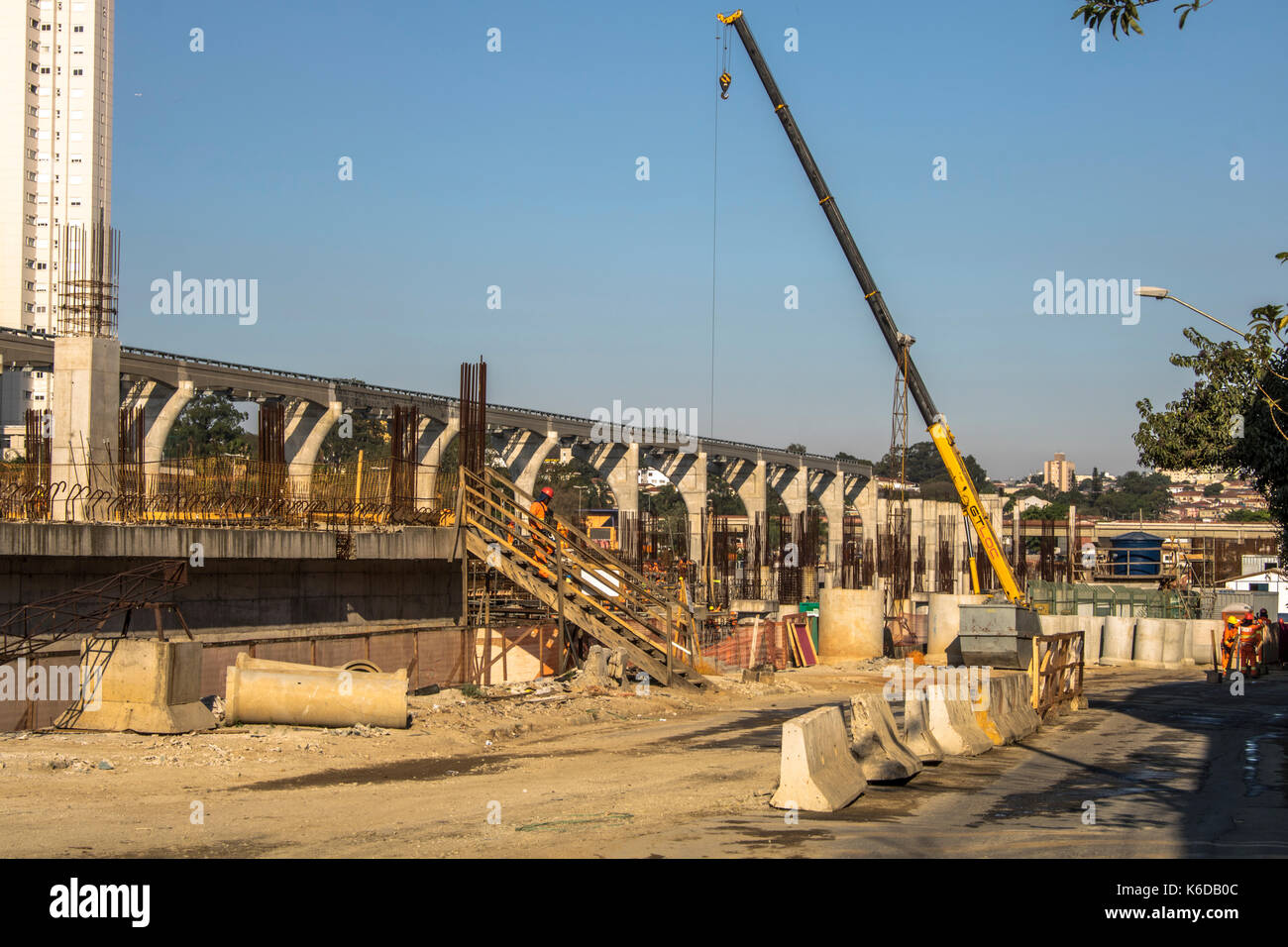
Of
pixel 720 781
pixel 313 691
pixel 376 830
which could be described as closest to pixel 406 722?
pixel 313 691

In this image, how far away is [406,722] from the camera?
1620cm

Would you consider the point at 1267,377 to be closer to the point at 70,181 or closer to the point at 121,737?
the point at 121,737

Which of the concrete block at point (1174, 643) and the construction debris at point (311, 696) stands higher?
the construction debris at point (311, 696)

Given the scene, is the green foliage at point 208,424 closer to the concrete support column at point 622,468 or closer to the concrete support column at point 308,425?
the concrete support column at point 622,468

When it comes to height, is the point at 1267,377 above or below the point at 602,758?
above

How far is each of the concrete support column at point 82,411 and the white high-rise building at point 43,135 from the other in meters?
86.4

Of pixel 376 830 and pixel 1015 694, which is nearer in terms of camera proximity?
pixel 376 830

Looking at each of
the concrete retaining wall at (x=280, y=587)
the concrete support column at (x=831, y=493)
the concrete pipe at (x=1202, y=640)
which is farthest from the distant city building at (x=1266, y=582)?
the concrete retaining wall at (x=280, y=587)

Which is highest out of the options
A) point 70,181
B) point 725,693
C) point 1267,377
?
point 70,181

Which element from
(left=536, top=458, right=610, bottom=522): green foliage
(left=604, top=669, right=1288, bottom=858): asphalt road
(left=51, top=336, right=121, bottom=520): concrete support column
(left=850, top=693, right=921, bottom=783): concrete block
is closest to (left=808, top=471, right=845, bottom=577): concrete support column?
(left=536, top=458, right=610, bottom=522): green foliage

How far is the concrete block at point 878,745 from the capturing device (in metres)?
12.3

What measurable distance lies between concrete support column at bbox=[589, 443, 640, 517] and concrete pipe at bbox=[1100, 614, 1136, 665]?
23.6 metres

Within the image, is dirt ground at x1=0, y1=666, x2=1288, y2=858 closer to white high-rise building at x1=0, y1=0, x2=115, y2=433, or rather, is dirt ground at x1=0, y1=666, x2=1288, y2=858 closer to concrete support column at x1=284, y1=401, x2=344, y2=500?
concrete support column at x1=284, y1=401, x2=344, y2=500
